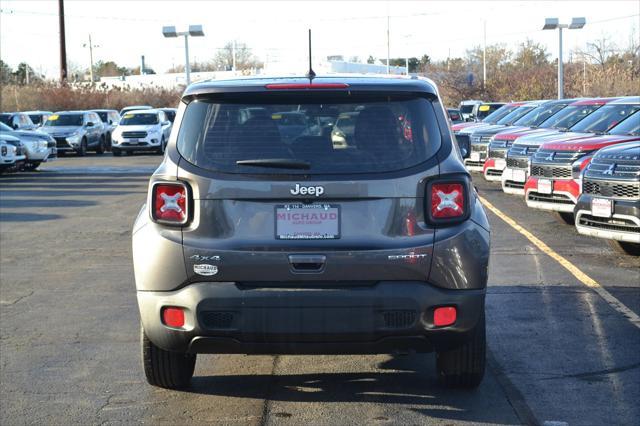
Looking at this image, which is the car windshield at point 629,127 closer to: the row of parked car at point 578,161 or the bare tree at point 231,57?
the row of parked car at point 578,161

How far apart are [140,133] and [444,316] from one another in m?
32.4

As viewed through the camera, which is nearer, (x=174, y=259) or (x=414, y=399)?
(x=174, y=259)

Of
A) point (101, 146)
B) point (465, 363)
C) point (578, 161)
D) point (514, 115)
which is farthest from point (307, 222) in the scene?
point (101, 146)

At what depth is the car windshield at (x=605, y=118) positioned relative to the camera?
15.4 metres

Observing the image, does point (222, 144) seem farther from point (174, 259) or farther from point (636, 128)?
point (636, 128)

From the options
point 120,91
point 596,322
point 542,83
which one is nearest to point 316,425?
point 596,322

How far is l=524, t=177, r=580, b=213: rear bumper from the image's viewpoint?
544 inches

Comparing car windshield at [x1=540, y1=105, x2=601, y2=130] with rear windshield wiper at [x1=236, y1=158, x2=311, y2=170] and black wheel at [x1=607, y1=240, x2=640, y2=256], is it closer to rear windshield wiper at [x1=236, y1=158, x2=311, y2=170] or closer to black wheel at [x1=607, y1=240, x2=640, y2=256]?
black wheel at [x1=607, y1=240, x2=640, y2=256]

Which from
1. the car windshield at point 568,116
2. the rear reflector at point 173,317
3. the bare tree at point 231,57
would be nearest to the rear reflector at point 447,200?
the rear reflector at point 173,317

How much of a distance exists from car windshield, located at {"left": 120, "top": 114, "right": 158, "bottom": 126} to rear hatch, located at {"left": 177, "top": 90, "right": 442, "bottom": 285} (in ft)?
108

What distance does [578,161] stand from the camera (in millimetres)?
13859

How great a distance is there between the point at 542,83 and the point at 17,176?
40519 millimetres

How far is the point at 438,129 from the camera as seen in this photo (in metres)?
5.50

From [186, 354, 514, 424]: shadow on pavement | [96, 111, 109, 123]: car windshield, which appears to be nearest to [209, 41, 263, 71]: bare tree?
[96, 111, 109, 123]: car windshield
